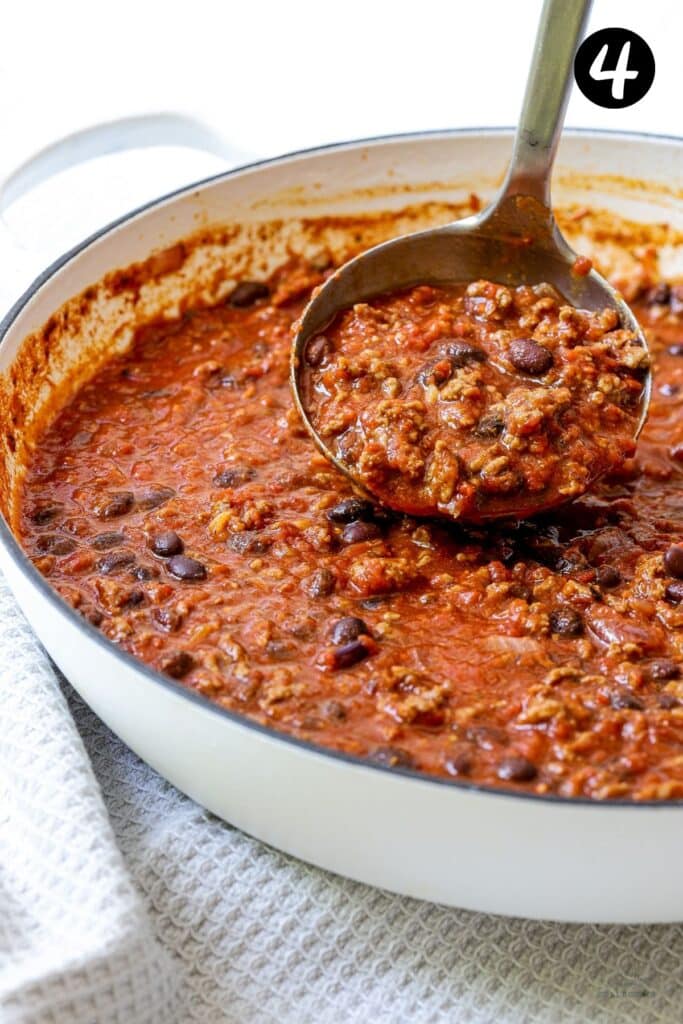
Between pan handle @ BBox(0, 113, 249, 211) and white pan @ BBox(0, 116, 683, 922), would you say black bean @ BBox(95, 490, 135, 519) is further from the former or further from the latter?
pan handle @ BBox(0, 113, 249, 211)

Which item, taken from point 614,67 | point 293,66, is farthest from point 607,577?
point 293,66

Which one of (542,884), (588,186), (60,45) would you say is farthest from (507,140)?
(542,884)

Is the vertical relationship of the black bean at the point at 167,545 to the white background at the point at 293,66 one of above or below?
below

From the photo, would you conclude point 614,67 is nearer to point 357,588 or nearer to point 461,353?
point 461,353

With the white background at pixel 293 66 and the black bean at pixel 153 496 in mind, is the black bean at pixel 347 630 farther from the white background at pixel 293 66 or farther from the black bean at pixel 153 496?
the white background at pixel 293 66

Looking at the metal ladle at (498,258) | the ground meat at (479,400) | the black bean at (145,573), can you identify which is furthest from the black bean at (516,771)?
the metal ladle at (498,258)

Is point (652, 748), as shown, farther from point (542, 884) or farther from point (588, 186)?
point (588, 186)
